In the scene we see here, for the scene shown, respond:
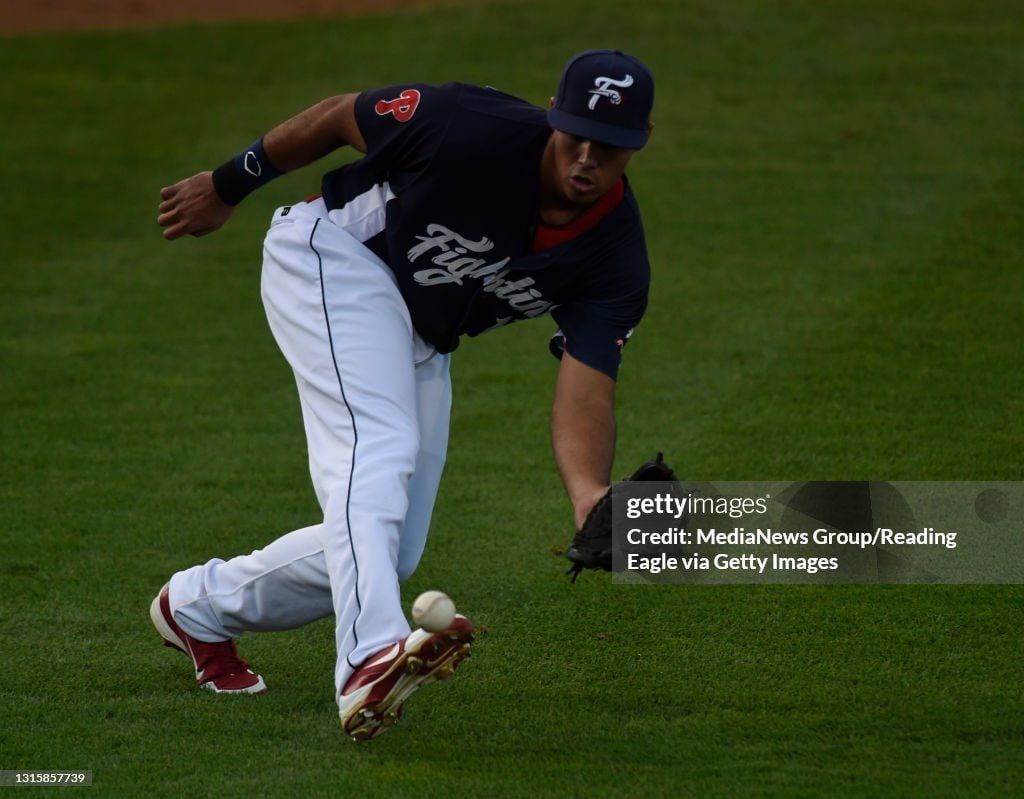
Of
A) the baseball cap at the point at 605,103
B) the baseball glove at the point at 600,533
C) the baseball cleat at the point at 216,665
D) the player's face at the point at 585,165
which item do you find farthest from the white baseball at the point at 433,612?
the baseball cap at the point at 605,103

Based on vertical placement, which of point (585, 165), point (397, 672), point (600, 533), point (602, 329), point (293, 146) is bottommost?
point (397, 672)

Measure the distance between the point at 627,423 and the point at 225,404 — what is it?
1.95 m

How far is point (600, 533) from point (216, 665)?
4.64ft

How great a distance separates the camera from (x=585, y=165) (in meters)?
3.94

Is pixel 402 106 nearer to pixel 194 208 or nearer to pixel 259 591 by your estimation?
pixel 194 208

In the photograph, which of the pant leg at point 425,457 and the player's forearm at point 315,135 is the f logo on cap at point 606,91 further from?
the pant leg at point 425,457

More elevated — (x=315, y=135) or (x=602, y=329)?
(x=315, y=135)

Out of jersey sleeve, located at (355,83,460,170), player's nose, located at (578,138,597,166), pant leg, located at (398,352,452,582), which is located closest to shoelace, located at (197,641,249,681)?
pant leg, located at (398,352,452,582)

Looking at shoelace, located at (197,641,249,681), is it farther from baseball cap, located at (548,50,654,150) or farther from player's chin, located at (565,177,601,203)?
baseball cap, located at (548,50,654,150)

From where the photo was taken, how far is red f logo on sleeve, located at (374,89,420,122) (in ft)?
13.6

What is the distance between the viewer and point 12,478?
6.36 m

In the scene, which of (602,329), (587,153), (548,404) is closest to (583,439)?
(602,329)

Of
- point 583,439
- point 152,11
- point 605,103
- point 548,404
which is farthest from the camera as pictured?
point 152,11

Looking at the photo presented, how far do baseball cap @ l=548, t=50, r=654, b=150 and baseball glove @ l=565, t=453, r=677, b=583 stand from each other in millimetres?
886
